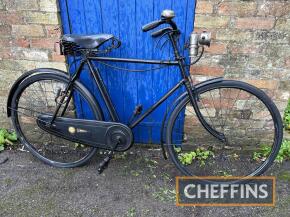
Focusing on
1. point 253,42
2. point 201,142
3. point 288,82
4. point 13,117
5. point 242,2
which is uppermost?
point 242,2

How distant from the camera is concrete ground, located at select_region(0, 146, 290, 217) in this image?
9.84ft

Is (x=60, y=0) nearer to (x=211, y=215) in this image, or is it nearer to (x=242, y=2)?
(x=242, y=2)

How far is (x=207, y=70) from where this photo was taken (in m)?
3.25

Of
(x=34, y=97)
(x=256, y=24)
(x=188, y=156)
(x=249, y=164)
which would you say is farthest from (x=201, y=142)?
(x=34, y=97)

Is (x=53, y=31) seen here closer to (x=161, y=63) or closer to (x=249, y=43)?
(x=161, y=63)

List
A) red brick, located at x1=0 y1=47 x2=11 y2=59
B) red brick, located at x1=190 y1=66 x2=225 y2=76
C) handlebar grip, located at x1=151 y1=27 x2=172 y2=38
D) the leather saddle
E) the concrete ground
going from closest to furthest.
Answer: handlebar grip, located at x1=151 y1=27 x2=172 y2=38, the leather saddle, the concrete ground, red brick, located at x1=190 y1=66 x2=225 y2=76, red brick, located at x1=0 y1=47 x2=11 y2=59

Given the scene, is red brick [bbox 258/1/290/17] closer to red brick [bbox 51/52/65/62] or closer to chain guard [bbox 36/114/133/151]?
chain guard [bbox 36/114/133/151]

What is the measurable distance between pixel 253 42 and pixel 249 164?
1.35 meters

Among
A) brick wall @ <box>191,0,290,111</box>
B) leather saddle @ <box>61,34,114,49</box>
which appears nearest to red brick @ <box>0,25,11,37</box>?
leather saddle @ <box>61,34,114,49</box>

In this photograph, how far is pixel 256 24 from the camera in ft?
9.85

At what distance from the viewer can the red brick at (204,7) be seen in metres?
2.95

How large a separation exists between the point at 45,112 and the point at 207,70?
1890 mm

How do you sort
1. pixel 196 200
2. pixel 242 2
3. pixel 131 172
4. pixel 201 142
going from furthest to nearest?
pixel 201 142 < pixel 131 172 < pixel 196 200 < pixel 242 2

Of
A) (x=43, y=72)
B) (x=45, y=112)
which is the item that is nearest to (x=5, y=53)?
(x=43, y=72)
